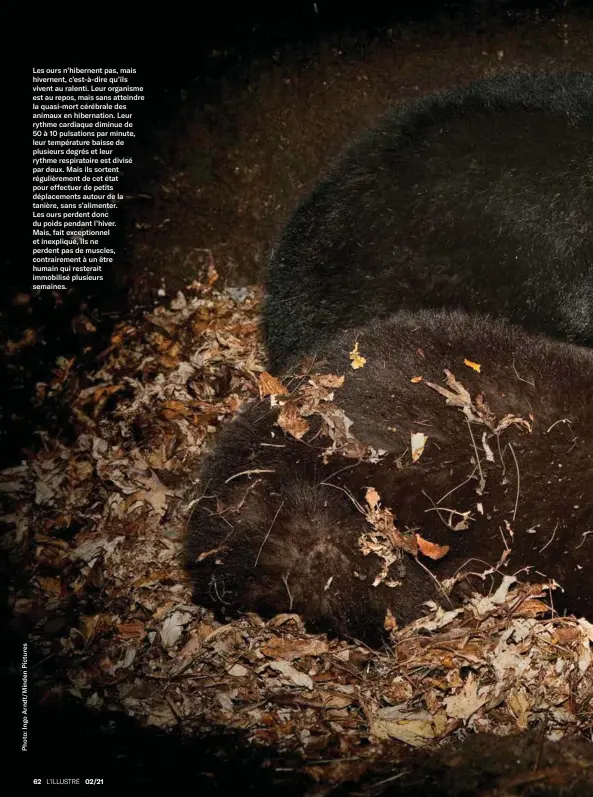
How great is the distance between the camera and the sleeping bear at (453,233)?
13.6 feet

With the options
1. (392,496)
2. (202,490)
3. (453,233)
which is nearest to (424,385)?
(392,496)

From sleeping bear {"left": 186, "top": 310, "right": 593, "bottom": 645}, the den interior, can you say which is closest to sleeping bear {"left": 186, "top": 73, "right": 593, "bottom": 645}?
sleeping bear {"left": 186, "top": 310, "right": 593, "bottom": 645}

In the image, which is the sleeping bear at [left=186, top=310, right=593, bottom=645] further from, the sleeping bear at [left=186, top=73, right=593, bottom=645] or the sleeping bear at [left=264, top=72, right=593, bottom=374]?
the sleeping bear at [left=264, top=72, right=593, bottom=374]

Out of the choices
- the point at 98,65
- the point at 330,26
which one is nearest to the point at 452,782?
the point at 98,65

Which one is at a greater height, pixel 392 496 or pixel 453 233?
pixel 453 233

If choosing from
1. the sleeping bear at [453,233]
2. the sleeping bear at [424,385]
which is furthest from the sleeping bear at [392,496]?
the sleeping bear at [453,233]

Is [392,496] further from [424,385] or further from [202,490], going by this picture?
[202,490]

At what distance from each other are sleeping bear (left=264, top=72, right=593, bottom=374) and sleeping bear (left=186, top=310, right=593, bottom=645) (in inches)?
24.0

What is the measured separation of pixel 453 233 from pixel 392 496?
5.31 ft

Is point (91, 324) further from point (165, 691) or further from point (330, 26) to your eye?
point (330, 26)

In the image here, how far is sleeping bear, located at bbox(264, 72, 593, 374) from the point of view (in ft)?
13.6

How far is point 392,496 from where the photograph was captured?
3.42m

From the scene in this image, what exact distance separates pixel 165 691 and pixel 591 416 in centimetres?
238

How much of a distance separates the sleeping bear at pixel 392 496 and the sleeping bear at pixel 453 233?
0.61 metres
